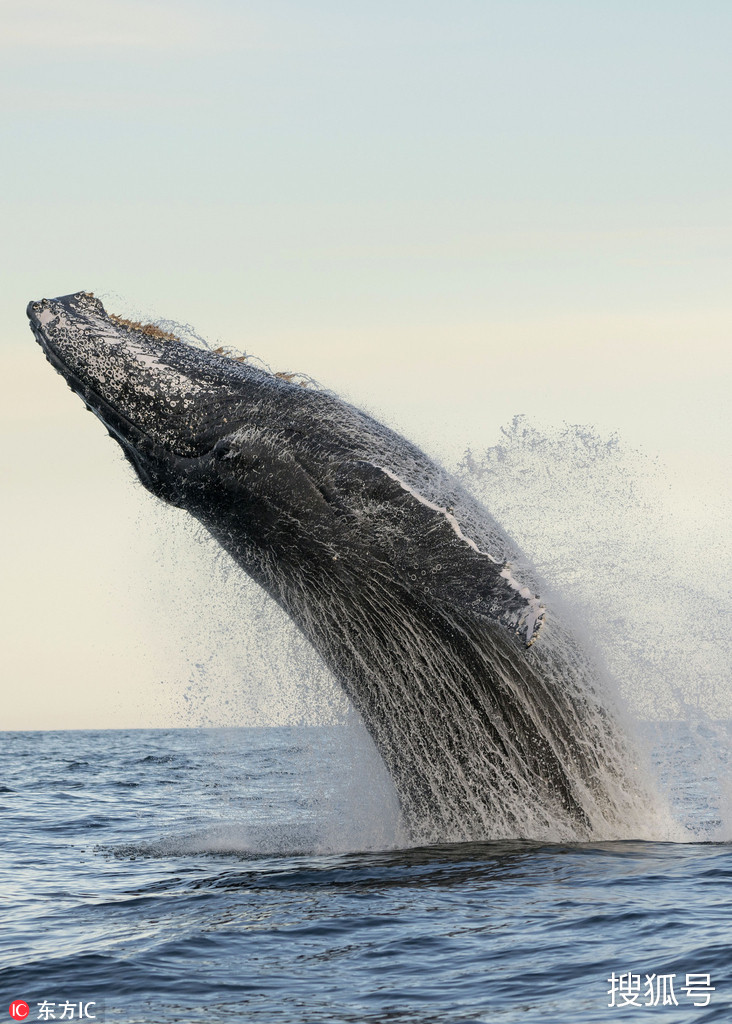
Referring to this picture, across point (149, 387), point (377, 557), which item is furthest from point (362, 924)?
point (149, 387)

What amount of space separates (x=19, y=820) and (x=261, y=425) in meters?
9.47

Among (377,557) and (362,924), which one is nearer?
(362,924)

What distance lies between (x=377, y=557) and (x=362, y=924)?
2652 millimetres

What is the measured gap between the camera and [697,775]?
2412cm

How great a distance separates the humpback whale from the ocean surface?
0.64 meters

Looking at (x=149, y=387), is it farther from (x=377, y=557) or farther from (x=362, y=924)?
(x=362, y=924)

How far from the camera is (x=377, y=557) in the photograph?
8336 millimetres

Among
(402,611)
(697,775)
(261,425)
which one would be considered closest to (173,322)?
(261,425)

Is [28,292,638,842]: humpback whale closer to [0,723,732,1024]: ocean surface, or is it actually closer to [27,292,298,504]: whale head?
[27,292,298,504]: whale head

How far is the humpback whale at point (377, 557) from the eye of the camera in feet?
27.2

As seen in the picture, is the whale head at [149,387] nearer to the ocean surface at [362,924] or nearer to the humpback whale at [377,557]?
the humpback whale at [377,557]

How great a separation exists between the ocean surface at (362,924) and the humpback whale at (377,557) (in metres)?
0.64

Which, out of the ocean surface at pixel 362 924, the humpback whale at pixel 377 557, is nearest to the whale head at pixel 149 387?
the humpback whale at pixel 377 557

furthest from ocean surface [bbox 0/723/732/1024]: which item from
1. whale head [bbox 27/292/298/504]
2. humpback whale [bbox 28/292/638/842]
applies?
whale head [bbox 27/292/298/504]
